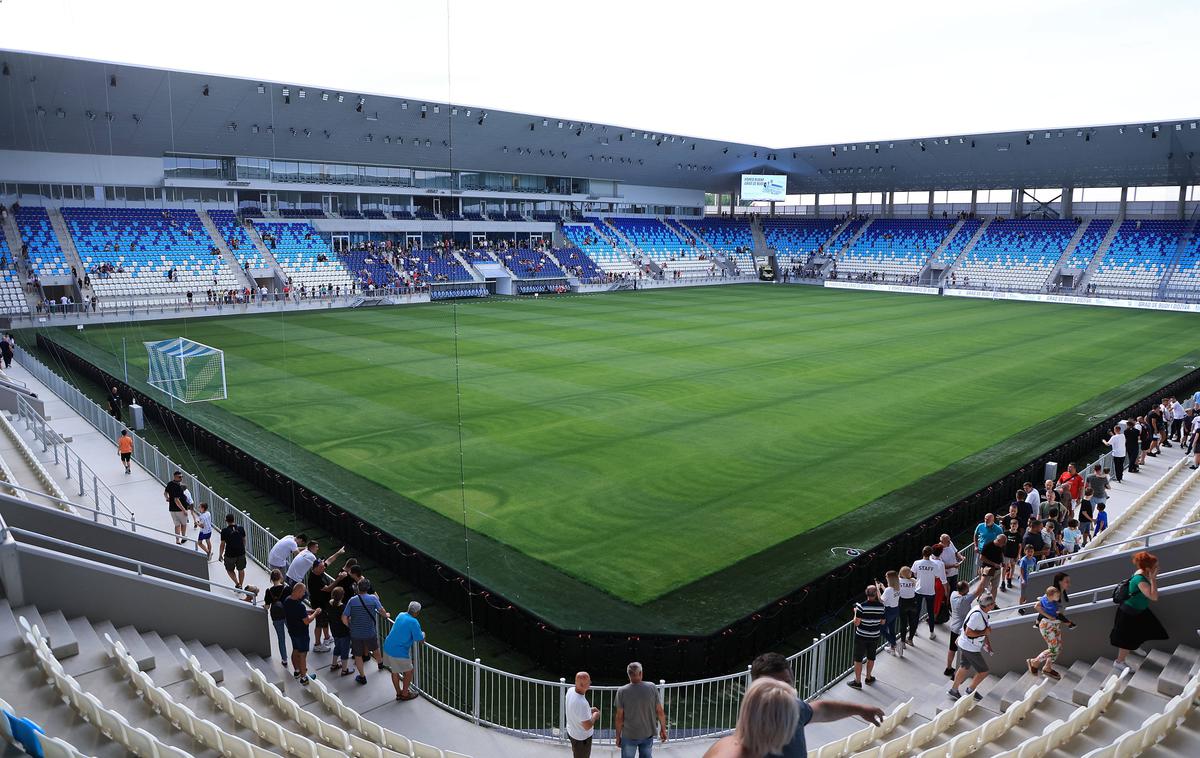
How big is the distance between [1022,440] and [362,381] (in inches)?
787

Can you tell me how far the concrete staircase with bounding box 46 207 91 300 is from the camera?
46375mm

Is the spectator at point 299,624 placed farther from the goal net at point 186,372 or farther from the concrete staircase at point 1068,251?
the concrete staircase at point 1068,251

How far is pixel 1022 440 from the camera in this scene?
2103cm

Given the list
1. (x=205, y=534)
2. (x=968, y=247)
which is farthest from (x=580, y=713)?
(x=968, y=247)

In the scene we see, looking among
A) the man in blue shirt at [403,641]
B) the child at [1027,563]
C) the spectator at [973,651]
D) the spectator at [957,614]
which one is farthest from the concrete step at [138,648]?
the child at [1027,563]

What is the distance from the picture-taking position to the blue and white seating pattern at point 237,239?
2124 inches

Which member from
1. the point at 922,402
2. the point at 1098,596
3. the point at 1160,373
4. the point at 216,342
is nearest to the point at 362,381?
the point at 216,342

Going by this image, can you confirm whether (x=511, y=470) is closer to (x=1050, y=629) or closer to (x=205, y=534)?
(x=205, y=534)

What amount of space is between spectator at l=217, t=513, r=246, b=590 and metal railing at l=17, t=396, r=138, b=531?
9.46 ft

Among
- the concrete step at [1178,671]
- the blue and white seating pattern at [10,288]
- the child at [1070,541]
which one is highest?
the blue and white seating pattern at [10,288]

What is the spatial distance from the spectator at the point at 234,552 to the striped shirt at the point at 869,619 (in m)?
8.67

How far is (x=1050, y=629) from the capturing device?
9062mm

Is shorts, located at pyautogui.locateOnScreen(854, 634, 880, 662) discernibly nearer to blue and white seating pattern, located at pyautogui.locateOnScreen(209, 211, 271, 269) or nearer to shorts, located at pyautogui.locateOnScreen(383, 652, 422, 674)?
shorts, located at pyautogui.locateOnScreen(383, 652, 422, 674)

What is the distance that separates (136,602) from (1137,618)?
10672 mm
